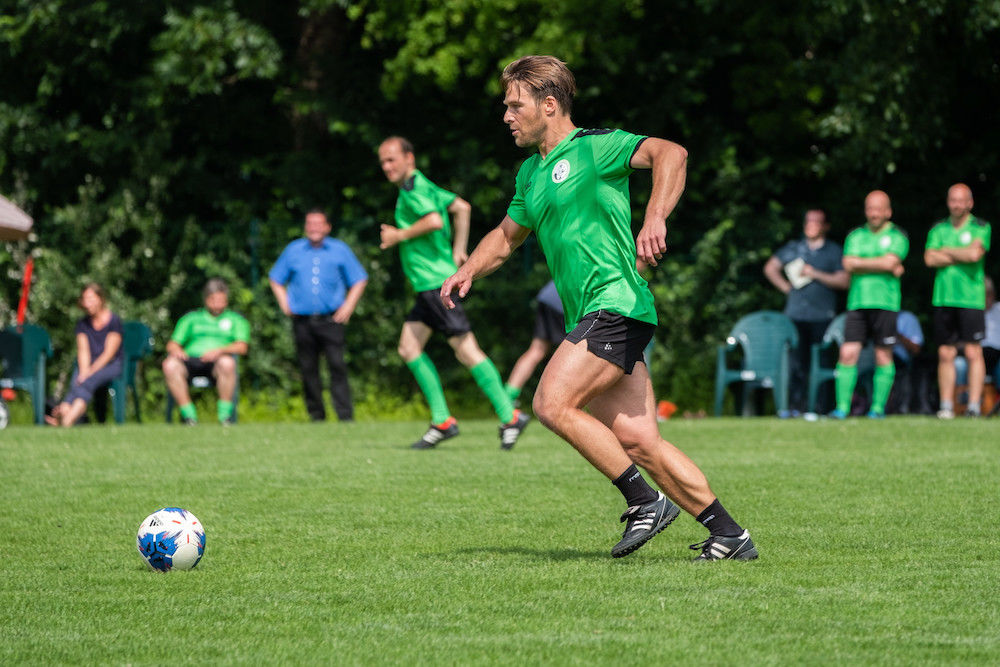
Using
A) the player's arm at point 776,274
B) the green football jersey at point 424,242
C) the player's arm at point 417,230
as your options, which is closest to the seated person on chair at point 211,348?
the green football jersey at point 424,242

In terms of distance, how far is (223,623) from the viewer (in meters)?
4.70

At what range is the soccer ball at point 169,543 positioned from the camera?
574 centimetres

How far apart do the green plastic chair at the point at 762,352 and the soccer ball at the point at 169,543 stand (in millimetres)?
10596

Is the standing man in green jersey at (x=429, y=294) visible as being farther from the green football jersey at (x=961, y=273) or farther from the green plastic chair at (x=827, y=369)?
the green football jersey at (x=961, y=273)

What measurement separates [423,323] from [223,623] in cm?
682

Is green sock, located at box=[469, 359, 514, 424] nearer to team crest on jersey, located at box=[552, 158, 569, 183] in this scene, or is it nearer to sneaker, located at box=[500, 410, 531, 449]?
sneaker, located at box=[500, 410, 531, 449]

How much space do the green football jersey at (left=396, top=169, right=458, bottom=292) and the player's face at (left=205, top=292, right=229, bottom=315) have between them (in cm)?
444

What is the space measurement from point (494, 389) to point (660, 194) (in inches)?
236

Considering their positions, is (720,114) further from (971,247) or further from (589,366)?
(589,366)

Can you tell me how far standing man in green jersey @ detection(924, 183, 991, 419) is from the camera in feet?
47.0

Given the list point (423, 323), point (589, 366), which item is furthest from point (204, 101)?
point (589, 366)

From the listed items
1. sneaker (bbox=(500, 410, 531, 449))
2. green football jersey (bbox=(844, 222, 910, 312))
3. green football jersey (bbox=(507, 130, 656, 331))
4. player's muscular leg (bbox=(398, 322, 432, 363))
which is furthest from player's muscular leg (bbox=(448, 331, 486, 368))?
green football jersey (bbox=(507, 130, 656, 331))

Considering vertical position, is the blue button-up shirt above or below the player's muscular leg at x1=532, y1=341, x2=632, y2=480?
above

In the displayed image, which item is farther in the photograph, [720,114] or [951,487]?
[720,114]
